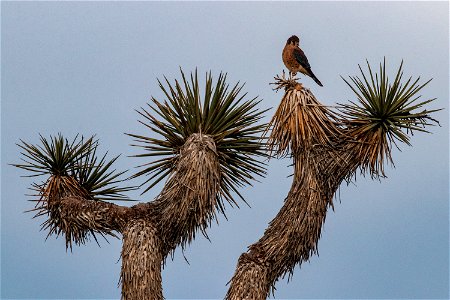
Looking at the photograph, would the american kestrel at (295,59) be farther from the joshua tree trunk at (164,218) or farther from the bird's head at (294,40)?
the joshua tree trunk at (164,218)

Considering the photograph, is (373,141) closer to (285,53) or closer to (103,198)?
(285,53)

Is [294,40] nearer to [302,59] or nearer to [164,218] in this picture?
[302,59]

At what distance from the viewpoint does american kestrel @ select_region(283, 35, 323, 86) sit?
69.8 feet

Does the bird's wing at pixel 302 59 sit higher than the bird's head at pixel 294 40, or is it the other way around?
the bird's head at pixel 294 40

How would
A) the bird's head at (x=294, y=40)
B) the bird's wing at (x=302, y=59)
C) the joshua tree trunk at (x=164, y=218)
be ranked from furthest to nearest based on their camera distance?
the bird's head at (x=294, y=40) < the bird's wing at (x=302, y=59) < the joshua tree trunk at (x=164, y=218)

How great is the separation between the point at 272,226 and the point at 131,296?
2622 millimetres

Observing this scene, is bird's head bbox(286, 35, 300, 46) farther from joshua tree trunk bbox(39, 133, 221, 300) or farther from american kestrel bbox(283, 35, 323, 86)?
joshua tree trunk bbox(39, 133, 221, 300)

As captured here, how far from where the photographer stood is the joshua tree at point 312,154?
63.6 feet

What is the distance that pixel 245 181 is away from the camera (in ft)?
66.1

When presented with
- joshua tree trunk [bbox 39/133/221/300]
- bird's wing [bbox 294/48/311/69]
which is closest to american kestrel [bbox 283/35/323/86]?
bird's wing [bbox 294/48/311/69]

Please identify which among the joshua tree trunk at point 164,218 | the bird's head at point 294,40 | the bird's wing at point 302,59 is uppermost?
the bird's head at point 294,40

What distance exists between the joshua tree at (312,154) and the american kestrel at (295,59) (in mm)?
1223

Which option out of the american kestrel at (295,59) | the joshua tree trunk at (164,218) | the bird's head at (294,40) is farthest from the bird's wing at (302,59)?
the joshua tree trunk at (164,218)

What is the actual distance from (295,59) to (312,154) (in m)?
2.44
